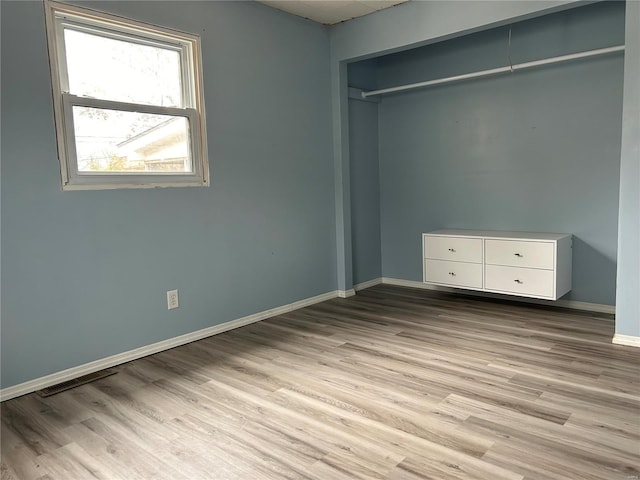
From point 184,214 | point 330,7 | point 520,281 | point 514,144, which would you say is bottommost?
point 520,281

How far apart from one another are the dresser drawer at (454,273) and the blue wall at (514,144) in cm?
54

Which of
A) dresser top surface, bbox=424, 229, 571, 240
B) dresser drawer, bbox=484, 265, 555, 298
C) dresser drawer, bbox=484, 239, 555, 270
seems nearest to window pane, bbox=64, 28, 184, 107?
dresser top surface, bbox=424, 229, 571, 240

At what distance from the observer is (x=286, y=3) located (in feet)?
12.7

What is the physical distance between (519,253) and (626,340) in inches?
39.4

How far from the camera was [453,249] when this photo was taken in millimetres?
4309

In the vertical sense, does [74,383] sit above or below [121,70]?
below

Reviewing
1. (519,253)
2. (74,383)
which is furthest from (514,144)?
(74,383)

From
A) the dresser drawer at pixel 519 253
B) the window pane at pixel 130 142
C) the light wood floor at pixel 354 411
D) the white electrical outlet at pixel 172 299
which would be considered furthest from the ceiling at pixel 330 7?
the light wood floor at pixel 354 411

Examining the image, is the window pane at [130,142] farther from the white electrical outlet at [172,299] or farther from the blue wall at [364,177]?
the blue wall at [364,177]

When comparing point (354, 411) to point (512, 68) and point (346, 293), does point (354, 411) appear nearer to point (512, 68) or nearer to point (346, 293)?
point (346, 293)

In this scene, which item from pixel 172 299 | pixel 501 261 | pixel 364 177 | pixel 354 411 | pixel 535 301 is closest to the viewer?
pixel 354 411

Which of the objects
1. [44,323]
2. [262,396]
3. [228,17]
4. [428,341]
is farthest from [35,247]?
[428,341]

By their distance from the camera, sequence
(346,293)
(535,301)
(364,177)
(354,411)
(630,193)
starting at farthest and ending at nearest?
(364,177)
(346,293)
(535,301)
(630,193)
(354,411)

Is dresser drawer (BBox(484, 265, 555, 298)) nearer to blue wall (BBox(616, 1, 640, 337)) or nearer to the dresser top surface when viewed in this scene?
the dresser top surface
